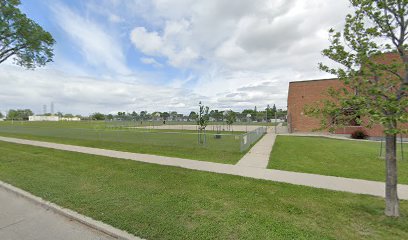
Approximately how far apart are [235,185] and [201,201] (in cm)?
149

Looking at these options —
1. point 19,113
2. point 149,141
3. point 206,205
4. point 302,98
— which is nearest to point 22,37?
point 149,141

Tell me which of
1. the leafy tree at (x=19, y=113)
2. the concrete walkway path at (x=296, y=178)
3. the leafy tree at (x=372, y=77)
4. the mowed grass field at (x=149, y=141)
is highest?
the leafy tree at (x=19, y=113)

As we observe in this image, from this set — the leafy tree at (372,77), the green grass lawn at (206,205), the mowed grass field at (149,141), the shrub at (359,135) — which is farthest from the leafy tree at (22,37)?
the shrub at (359,135)

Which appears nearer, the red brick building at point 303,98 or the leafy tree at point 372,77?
the leafy tree at point 372,77

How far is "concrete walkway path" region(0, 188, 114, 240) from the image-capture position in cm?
347

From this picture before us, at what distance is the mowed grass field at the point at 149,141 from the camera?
10.7 m

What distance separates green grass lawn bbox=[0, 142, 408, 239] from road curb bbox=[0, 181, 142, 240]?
4.4 inches

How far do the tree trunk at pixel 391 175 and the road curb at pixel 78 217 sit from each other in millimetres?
4451

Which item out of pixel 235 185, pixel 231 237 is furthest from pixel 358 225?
pixel 235 185

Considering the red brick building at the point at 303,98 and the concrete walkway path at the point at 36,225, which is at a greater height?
the red brick building at the point at 303,98

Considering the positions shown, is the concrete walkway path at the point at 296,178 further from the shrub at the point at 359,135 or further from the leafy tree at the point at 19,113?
the leafy tree at the point at 19,113

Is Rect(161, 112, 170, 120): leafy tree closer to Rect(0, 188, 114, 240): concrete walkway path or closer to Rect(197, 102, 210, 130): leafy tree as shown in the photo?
Rect(197, 102, 210, 130): leafy tree

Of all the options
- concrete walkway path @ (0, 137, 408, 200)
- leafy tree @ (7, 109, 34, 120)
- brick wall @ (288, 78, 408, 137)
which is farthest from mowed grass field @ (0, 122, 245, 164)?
leafy tree @ (7, 109, 34, 120)

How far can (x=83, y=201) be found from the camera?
4.60m
